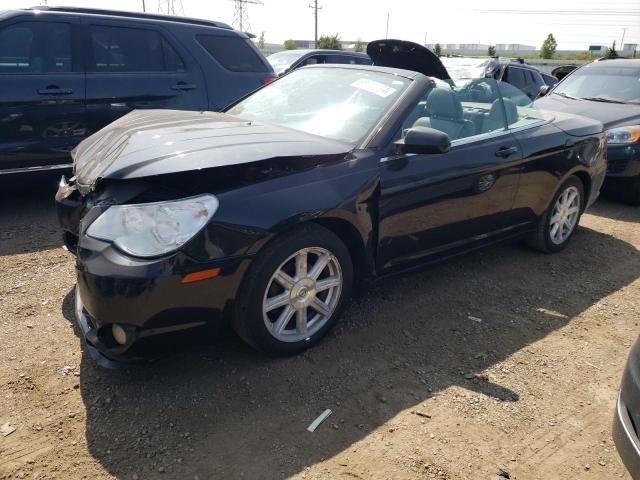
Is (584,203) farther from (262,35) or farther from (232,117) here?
(262,35)

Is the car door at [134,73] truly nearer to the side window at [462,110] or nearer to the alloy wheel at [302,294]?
the side window at [462,110]

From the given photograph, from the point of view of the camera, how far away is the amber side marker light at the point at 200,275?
7.55 ft

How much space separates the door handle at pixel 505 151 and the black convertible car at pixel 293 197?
14 mm

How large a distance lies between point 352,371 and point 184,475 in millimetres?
1039

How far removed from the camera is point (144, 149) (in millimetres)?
2629

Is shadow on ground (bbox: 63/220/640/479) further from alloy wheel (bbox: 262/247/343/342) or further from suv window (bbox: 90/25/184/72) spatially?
suv window (bbox: 90/25/184/72)

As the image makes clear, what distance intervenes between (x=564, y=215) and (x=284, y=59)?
25.2 ft

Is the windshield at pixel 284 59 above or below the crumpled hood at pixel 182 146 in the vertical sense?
above

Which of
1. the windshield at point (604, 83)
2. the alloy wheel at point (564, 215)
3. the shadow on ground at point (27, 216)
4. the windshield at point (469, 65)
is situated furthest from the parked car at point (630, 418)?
the windshield at point (469, 65)

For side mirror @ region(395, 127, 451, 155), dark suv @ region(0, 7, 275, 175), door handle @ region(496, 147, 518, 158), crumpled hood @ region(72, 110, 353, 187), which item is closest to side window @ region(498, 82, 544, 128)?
door handle @ region(496, 147, 518, 158)

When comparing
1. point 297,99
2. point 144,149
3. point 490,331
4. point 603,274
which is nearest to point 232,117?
point 297,99

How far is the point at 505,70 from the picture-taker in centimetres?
1184

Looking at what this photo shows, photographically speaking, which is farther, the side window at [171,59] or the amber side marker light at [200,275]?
the side window at [171,59]

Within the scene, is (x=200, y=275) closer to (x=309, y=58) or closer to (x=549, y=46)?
(x=309, y=58)
